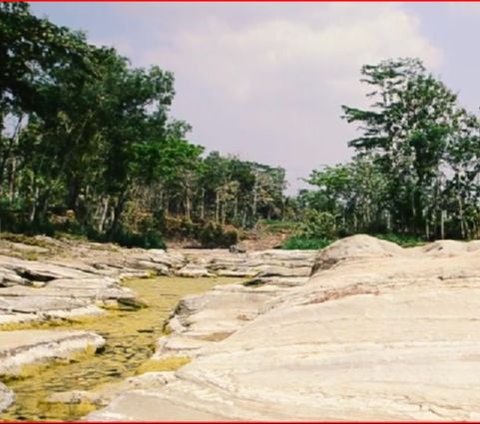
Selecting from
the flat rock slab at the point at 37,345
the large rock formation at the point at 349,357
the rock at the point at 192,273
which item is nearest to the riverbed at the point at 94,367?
the flat rock slab at the point at 37,345

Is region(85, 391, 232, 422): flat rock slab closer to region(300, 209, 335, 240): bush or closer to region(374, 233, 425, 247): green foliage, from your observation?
region(374, 233, 425, 247): green foliage

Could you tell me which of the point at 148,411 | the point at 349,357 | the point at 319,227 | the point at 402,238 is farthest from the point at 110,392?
the point at 319,227

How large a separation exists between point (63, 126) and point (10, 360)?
32.7m

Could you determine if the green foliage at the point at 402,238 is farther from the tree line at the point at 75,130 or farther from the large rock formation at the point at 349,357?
the large rock formation at the point at 349,357

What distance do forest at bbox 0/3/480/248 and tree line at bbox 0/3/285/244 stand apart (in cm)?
8

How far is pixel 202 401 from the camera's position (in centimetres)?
608

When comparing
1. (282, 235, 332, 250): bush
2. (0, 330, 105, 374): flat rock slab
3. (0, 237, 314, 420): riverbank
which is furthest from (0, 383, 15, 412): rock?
(282, 235, 332, 250): bush

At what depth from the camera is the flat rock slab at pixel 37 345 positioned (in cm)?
857

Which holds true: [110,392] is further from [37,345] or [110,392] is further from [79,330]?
[79,330]

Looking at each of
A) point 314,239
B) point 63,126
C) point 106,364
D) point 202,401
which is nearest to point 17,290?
point 106,364

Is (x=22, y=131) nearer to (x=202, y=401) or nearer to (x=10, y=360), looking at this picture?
(x=10, y=360)

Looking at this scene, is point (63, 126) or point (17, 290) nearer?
point (17, 290)

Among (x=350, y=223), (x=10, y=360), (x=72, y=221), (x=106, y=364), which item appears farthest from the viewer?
(x=350, y=223)

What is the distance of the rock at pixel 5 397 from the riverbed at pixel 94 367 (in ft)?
0.21
